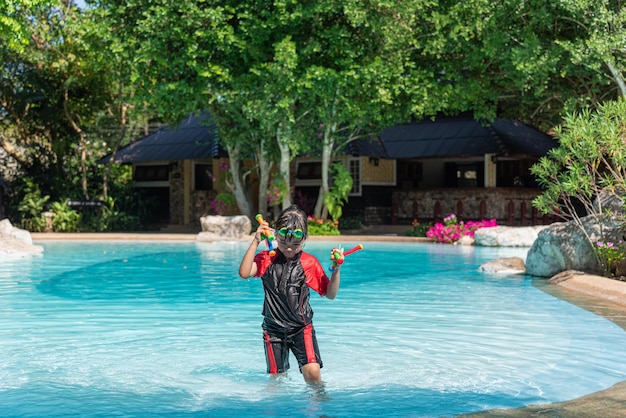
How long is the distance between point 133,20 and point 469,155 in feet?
43.8

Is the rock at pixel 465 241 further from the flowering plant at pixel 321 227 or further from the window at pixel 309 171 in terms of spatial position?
the window at pixel 309 171

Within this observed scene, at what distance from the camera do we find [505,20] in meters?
25.7

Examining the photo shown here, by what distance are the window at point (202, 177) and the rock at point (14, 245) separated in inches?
574

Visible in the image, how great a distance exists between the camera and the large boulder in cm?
1415

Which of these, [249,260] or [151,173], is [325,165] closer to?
[151,173]

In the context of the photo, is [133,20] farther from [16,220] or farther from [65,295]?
[65,295]

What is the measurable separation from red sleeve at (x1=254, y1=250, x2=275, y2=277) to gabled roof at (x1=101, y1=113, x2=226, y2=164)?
26680mm

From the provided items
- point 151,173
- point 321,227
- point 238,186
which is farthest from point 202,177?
point 321,227

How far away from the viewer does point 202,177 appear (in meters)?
37.2

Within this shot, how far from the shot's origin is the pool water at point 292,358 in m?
6.17

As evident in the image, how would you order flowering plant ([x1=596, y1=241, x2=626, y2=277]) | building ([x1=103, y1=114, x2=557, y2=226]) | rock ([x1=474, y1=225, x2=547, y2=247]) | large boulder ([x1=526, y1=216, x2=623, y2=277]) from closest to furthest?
flowering plant ([x1=596, y1=241, x2=626, y2=277]) → large boulder ([x1=526, y1=216, x2=623, y2=277]) → rock ([x1=474, y1=225, x2=547, y2=247]) → building ([x1=103, y1=114, x2=557, y2=226])

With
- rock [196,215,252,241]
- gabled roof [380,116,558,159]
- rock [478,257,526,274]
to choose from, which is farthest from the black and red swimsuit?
gabled roof [380,116,558,159]

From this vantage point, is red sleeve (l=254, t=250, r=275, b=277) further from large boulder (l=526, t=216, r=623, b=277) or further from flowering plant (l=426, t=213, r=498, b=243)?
flowering plant (l=426, t=213, r=498, b=243)

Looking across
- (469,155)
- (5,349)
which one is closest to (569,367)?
(5,349)
